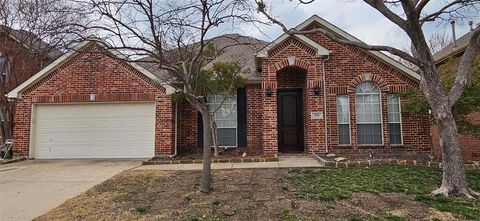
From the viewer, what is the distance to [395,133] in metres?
11.8

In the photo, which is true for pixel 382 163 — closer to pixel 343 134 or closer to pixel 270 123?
pixel 343 134

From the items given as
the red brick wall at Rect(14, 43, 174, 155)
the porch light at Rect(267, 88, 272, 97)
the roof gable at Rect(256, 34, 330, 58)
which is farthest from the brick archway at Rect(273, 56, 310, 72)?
the red brick wall at Rect(14, 43, 174, 155)

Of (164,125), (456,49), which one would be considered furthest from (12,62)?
(456,49)

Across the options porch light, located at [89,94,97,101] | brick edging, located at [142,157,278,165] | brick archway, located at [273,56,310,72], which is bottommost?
brick edging, located at [142,157,278,165]

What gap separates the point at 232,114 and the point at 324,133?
11.1 feet

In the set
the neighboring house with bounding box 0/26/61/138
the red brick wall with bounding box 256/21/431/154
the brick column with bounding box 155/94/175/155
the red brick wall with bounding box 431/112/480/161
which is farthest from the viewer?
the neighboring house with bounding box 0/26/61/138

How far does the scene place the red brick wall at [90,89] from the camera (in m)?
12.1

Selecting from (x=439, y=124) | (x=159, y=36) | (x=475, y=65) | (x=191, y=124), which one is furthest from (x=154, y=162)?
(x=475, y=65)

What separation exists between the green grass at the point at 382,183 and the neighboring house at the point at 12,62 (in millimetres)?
10680

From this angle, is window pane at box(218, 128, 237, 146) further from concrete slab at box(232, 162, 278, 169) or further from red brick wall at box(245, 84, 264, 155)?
concrete slab at box(232, 162, 278, 169)

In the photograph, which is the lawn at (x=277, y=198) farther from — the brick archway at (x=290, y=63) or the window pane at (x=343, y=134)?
the brick archway at (x=290, y=63)

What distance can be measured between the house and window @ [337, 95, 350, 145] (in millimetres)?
34

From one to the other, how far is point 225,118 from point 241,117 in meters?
0.60

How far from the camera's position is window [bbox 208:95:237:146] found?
1264 cm
